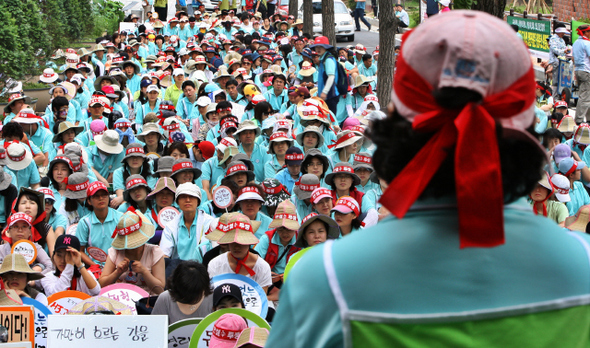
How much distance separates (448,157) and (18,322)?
3.31 meters

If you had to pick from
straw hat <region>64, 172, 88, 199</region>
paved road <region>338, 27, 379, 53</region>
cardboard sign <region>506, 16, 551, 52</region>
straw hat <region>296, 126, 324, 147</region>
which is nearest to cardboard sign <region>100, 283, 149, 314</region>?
straw hat <region>64, 172, 88, 199</region>

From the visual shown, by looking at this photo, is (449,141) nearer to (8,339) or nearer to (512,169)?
(512,169)

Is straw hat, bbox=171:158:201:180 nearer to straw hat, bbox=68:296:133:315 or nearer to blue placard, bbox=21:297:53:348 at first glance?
straw hat, bbox=68:296:133:315

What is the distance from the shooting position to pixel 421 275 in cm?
132

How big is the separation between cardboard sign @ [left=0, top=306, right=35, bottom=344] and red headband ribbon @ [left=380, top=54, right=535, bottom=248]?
10.5 ft

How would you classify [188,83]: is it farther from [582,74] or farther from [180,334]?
[180,334]

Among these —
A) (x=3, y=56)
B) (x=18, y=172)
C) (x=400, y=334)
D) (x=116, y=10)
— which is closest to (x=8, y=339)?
(x=400, y=334)

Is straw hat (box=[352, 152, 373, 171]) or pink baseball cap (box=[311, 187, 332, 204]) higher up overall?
pink baseball cap (box=[311, 187, 332, 204])

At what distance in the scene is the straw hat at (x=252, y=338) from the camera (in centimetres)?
412

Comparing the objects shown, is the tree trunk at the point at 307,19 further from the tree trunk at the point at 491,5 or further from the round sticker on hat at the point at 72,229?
the tree trunk at the point at 491,5

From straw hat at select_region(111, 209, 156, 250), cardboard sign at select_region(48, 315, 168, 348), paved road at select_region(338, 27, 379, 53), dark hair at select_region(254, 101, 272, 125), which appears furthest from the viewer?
paved road at select_region(338, 27, 379, 53)

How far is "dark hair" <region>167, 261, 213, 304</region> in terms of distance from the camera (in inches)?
218

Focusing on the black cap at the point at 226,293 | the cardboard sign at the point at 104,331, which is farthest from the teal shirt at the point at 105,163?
the cardboard sign at the point at 104,331

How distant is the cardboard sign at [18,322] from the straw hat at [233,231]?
2.66 metres
